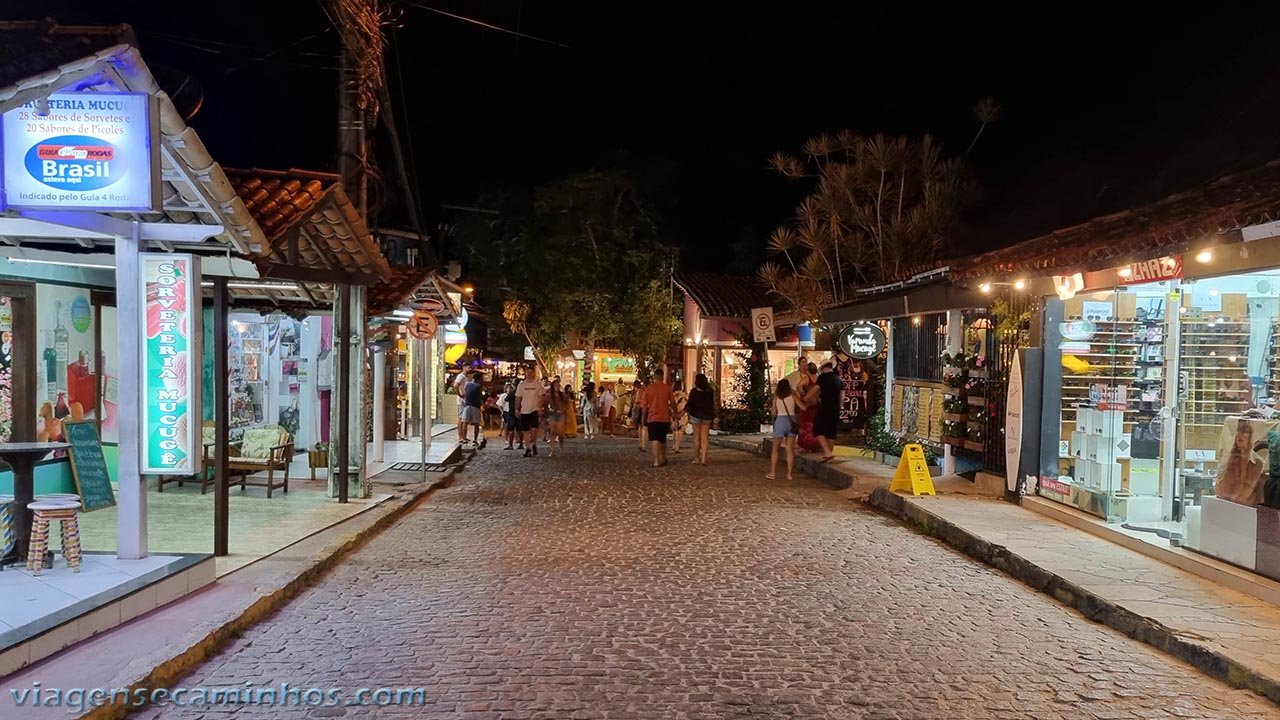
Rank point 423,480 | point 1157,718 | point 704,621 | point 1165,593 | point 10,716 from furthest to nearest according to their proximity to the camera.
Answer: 1. point 423,480
2. point 1165,593
3. point 704,621
4. point 1157,718
5. point 10,716

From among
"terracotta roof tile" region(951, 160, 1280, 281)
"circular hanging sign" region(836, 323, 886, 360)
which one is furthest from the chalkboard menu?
"circular hanging sign" region(836, 323, 886, 360)

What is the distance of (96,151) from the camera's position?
251 inches

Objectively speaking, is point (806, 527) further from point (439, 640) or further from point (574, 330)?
point (574, 330)

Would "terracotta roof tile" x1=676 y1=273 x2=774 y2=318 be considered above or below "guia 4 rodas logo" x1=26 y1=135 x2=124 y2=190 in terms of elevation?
above

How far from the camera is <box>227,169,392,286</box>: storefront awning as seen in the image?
8.84 metres

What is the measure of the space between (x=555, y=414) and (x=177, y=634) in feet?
47.8

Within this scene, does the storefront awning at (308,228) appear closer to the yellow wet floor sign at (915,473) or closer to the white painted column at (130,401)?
the white painted column at (130,401)

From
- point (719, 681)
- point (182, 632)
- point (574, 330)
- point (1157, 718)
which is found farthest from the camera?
point (574, 330)

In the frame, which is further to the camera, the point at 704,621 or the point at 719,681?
the point at 704,621

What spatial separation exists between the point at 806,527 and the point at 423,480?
6.37m

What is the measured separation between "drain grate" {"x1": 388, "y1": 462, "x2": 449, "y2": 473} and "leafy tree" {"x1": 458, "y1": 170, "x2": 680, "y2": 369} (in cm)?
1648

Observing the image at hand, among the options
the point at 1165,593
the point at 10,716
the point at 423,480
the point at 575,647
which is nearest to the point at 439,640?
the point at 575,647

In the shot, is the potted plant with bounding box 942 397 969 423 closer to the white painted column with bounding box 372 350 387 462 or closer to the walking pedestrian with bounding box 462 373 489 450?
the white painted column with bounding box 372 350 387 462

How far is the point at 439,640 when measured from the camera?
6.30 metres
